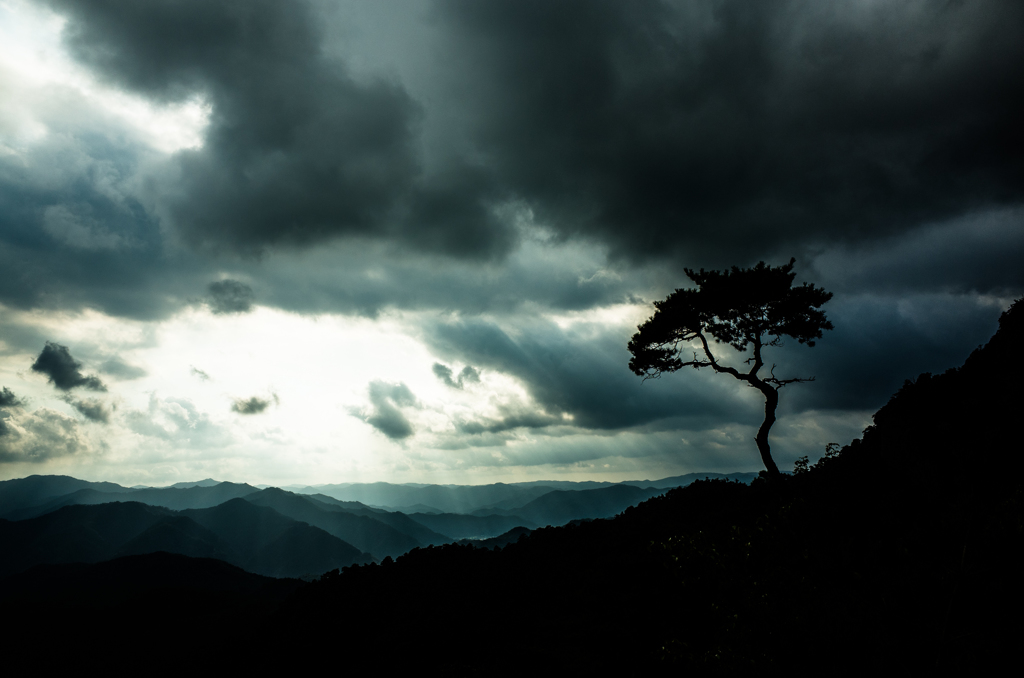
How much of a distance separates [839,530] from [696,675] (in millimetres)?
5890

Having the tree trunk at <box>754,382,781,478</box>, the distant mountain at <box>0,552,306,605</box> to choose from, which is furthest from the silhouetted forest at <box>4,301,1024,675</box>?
the distant mountain at <box>0,552,306,605</box>

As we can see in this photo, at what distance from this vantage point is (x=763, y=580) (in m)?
9.56

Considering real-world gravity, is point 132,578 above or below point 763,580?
below

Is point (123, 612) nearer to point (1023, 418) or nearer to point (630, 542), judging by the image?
point (630, 542)

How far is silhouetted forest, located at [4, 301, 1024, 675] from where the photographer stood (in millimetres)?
7469

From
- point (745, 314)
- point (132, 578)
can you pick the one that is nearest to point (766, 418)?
point (745, 314)

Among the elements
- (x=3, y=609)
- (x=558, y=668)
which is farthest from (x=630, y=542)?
(x=3, y=609)

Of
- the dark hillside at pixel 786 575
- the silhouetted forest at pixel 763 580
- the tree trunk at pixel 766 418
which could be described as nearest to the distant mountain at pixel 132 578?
the silhouetted forest at pixel 763 580

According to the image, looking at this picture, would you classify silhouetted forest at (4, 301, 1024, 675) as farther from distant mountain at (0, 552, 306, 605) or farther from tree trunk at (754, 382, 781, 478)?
distant mountain at (0, 552, 306, 605)

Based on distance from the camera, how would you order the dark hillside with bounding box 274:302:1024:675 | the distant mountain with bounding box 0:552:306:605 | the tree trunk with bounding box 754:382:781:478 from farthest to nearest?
the distant mountain with bounding box 0:552:306:605, the tree trunk with bounding box 754:382:781:478, the dark hillside with bounding box 274:302:1024:675

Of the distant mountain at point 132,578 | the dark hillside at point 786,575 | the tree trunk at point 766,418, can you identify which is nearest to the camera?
the dark hillside at point 786,575

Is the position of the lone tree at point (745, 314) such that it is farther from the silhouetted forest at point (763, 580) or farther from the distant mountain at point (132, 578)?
the distant mountain at point (132, 578)

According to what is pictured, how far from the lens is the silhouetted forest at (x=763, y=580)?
7.47 meters

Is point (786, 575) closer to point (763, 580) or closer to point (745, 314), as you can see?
point (763, 580)
